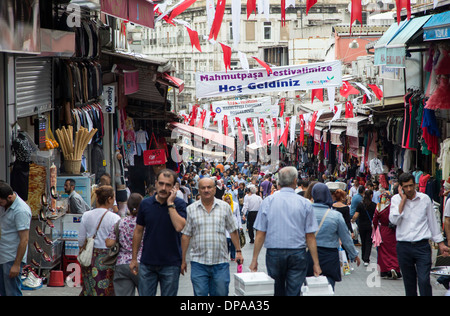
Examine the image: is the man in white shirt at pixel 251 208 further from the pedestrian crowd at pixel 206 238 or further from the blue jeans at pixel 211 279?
the blue jeans at pixel 211 279

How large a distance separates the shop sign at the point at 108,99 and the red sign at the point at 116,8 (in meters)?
5.21

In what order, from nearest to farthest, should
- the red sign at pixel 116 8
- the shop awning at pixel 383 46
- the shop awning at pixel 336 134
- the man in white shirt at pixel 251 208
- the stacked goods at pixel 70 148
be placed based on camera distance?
the red sign at pixel 116 8 < the stacked goods at pixel 70 148 < the shop awning at pixel 383 46 < the man in white shirt at pixel 251 208 < the shop awning at pixel 336 134

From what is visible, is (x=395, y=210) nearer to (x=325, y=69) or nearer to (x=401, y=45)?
(x=401, y=45)

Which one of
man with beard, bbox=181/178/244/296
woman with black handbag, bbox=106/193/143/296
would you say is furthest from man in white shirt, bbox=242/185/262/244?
man with beard, bbox=181/178/244/296

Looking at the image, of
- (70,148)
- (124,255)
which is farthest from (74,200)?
(124,255)

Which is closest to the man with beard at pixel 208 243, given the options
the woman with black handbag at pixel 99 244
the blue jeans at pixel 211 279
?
the blue jeans at pixel 211 279

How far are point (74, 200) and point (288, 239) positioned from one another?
210 inches

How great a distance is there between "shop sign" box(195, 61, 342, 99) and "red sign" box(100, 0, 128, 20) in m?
6.33

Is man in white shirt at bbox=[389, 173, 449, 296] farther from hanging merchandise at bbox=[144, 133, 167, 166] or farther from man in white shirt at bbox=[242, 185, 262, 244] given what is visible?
hanging merchandise at bbox=[144, 133, 167, 166]

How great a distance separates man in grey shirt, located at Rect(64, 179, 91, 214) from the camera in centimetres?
1207

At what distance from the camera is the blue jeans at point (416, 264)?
862 centimetres

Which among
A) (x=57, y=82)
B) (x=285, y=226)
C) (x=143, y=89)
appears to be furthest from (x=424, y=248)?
(x=143, y=89)

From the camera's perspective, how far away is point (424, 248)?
28.5 ft

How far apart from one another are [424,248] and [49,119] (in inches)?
296
